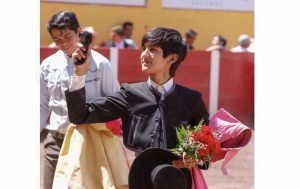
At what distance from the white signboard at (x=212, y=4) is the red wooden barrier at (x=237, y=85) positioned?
1952 millimetres

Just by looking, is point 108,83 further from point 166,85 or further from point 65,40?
point 166,85

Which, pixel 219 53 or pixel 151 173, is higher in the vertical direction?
pixel 219 53

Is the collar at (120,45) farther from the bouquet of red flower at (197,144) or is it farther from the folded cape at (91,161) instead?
the bouquet of red flower at (197,144)

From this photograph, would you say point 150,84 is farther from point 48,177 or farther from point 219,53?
point 219,53

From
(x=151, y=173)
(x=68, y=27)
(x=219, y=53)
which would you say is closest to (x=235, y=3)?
(x=219, y=53)

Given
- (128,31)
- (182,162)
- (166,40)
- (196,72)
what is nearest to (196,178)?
(182,162)

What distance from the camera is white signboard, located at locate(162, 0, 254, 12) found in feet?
35.9

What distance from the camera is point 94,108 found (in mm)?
2482

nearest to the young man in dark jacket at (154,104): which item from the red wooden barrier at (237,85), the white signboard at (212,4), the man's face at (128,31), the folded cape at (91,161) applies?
the folded cape at (91,161)

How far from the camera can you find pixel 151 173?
90.3 inches

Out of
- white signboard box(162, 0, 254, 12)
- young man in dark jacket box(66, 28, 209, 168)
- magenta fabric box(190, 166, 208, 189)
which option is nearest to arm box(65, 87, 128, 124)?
young man in dark jacket box(66, 28, 209, 168)

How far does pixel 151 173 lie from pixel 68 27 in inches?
49.3

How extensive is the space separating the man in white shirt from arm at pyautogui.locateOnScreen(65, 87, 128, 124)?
0.43 meters

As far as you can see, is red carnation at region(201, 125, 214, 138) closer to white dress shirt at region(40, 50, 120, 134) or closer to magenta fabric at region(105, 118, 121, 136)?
magenta fabric at region(105, 118, 121, 136)
